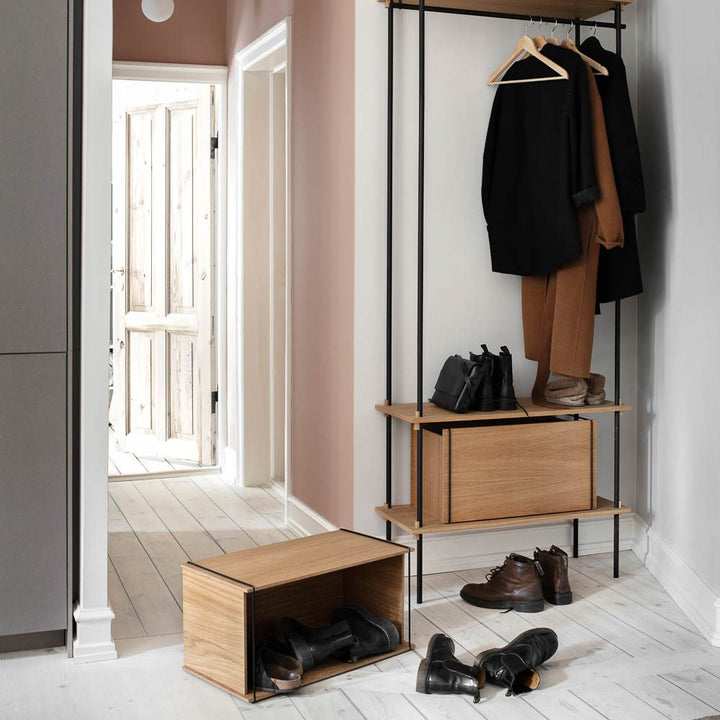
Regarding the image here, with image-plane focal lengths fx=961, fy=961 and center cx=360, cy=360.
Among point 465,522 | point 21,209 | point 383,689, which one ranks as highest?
point 21,209

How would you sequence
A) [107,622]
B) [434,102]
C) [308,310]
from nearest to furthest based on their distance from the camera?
[107,622]
[434,102]
[308,310]

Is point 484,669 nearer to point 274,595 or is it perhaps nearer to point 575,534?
point 274,595

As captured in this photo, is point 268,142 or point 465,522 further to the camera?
point 268,142

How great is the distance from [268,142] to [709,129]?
7.82 feet

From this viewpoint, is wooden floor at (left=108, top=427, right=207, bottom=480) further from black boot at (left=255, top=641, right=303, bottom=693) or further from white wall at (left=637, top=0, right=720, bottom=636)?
black boot at (left=255, top=641, right=303, bottom=693)

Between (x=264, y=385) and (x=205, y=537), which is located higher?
(x=264, y=385)

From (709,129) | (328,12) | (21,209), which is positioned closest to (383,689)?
(21,209)

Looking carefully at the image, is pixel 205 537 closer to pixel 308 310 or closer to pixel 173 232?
pixel 308 310

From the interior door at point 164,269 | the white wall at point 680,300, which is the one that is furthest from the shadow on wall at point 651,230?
the interior door at point 164,269

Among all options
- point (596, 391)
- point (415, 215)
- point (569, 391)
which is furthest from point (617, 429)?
point (415, 215)

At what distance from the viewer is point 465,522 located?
3.11m

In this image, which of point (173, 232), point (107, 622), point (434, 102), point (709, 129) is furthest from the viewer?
point (173, 232)

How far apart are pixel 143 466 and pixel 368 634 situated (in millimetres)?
2891

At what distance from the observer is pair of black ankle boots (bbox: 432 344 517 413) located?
10.2 feet
